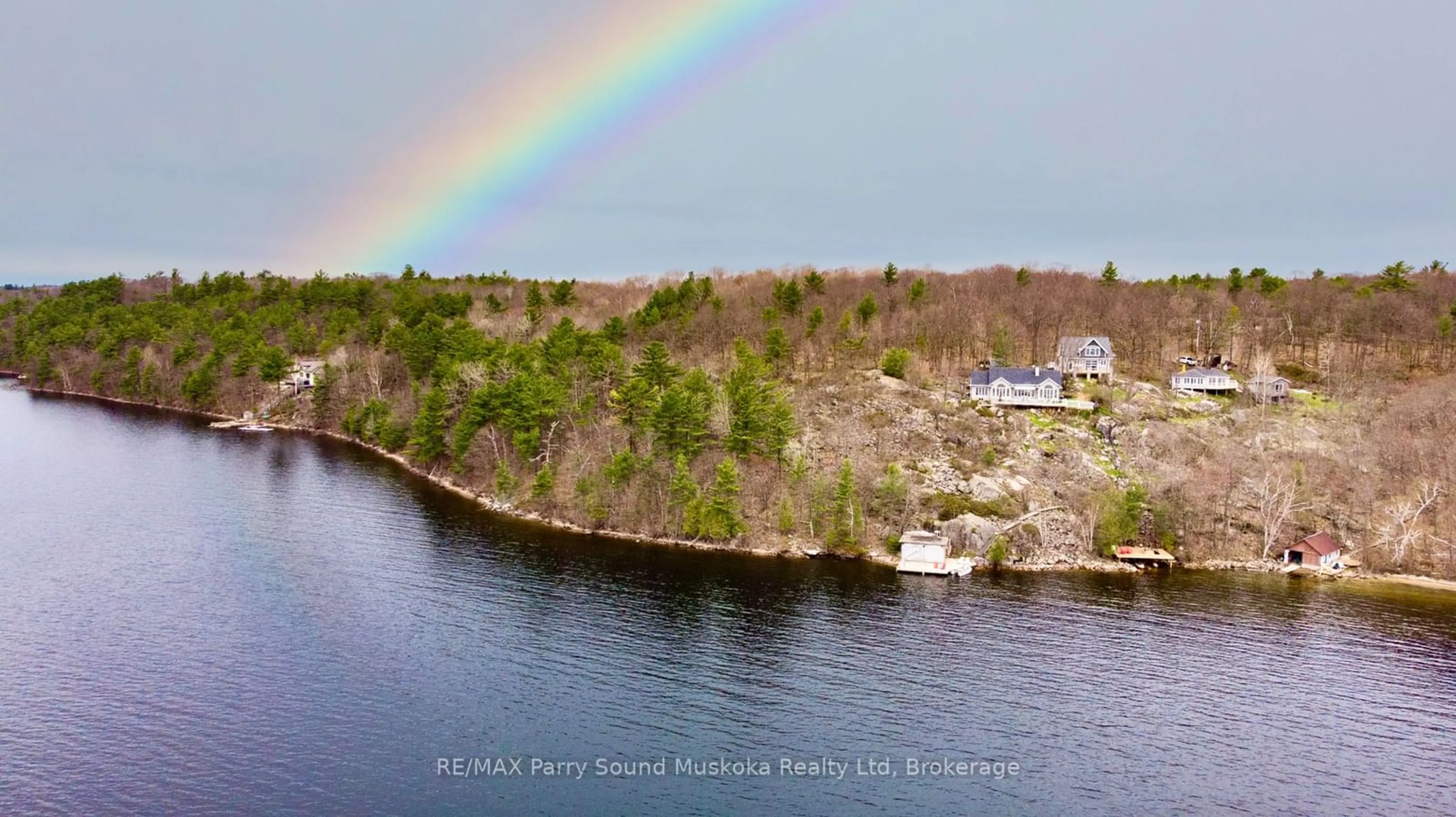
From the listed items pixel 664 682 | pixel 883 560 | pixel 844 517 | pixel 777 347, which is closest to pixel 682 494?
pixel 844 517

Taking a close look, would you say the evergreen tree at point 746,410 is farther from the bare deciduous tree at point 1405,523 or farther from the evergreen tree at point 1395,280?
the evergreen tree at point 1395,280

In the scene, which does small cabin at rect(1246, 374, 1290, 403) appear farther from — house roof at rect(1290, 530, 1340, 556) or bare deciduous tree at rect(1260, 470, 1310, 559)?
house roof at rect(1290, 530, 1340, 556)

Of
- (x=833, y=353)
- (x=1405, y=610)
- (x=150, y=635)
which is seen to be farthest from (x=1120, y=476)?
(x=150, y=635)

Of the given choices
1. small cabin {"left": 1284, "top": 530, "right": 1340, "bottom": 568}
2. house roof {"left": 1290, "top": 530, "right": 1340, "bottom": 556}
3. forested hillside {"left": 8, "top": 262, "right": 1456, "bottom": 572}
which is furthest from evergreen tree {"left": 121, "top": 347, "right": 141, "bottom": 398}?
house roof {"left": 1290, "top": 530, "right": 1340, "bottom": 556}

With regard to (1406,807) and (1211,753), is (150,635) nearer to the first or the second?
(1211,753)

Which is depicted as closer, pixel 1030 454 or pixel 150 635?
pixel 150 635

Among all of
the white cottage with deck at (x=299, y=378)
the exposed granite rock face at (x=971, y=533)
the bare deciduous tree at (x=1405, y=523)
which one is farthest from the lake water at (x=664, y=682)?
the white cottage with deck at (x=299, y=378)
